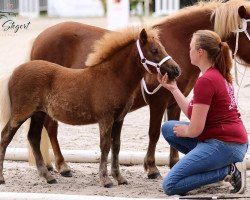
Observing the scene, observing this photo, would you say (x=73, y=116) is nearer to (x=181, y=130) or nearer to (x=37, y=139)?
(x=37, y=139)

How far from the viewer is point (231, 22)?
6.40m

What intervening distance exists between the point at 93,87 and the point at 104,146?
0.46m

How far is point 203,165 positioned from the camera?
18.0ft

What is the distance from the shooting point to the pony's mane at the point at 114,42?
19.4ft

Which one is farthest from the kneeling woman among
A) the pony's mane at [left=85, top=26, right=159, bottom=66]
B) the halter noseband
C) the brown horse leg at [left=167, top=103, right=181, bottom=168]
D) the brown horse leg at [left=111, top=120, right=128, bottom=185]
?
the brown horse leg at [left=167, top=103, right=181, bottom=168]

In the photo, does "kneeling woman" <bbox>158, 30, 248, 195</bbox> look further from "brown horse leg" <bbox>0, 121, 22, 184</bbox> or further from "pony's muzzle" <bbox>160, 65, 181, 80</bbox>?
"brown horse leg" <bbox>0, 121, 22, 184</bbox>

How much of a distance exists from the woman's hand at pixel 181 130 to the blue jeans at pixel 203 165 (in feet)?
0.46

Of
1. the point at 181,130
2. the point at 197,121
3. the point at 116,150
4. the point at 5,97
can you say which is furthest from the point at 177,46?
the point at 5,97

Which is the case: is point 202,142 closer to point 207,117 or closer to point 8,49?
point 207,117

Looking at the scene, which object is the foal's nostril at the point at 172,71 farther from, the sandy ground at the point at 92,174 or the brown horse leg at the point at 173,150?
the brown horse leg at the point at 173,150

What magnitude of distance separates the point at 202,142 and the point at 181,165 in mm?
231

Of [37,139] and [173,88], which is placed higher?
[173,88]

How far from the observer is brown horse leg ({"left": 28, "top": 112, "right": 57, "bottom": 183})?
630cm

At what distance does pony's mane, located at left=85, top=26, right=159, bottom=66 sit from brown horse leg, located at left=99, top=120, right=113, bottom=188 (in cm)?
52
